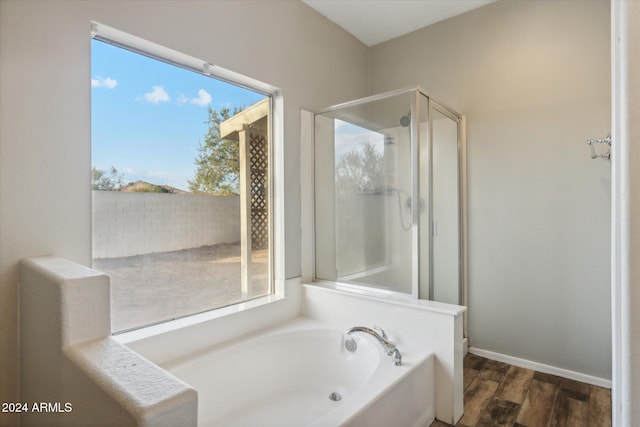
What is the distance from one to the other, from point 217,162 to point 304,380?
1.44m

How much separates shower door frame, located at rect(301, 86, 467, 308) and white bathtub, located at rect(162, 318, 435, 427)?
0.41 meters

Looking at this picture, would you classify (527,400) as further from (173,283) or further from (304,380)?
(173,283)

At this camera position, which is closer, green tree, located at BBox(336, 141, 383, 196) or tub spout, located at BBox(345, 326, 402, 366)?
tub spout, located at BBox(345, 326, 402, 366)

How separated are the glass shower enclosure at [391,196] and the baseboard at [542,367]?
1.39ft

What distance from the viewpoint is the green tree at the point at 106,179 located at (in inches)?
61.3

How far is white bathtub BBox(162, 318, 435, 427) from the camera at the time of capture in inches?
59.3

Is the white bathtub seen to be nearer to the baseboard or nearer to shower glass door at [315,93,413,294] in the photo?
shower glass door at [315,93,413,294]

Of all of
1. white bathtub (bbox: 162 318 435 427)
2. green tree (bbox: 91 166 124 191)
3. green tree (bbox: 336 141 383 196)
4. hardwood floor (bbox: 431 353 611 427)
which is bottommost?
hardwood floor (bbox: 431 353 611 427)

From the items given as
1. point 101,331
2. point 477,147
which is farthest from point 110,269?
point 477,147

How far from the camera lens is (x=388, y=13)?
263 centimetres

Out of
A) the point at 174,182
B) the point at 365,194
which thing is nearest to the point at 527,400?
the point at 365,194

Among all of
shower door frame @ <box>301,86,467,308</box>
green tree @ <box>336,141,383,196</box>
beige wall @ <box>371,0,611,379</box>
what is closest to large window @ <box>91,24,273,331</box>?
shower door frame @ <box>301,86,467,308</box>

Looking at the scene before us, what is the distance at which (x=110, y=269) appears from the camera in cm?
161

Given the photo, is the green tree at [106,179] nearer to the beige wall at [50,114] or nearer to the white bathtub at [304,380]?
the beige wall at [50,114]
